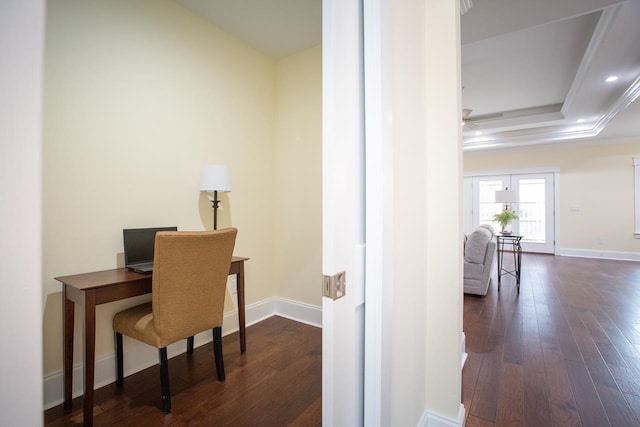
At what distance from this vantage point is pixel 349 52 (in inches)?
35.5

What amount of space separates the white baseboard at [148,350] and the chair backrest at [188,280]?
657mm

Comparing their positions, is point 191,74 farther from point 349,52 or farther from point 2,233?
point 2,233

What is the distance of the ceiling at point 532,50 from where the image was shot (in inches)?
92.8

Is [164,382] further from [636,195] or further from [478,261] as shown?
[636,195]

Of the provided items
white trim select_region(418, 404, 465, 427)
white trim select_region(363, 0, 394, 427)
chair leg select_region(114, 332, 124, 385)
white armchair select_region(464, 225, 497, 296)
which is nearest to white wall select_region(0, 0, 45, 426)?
white trim select_region(363, 0, 394, 427)

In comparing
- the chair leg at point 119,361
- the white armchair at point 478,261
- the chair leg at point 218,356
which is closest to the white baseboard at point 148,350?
the chair leg at point 119,361

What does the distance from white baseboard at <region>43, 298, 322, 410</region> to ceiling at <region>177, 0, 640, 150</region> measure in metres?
2.70

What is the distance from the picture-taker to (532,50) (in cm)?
335

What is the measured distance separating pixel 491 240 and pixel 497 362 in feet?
6.81

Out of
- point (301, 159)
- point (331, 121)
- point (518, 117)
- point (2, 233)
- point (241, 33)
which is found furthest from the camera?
point (518, 117)

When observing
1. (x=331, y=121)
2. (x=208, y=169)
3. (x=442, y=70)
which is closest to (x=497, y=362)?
(x=442, y=70)

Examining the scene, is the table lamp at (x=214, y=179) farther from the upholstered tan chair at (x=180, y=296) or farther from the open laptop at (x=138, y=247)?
the upholstered tan chair at (x=180, y=296)

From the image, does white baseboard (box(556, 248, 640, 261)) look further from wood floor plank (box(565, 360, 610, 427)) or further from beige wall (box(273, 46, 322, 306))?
beige wall (box(273, 46, 322, 306))

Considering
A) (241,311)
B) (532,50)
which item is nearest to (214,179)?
(241,311)
